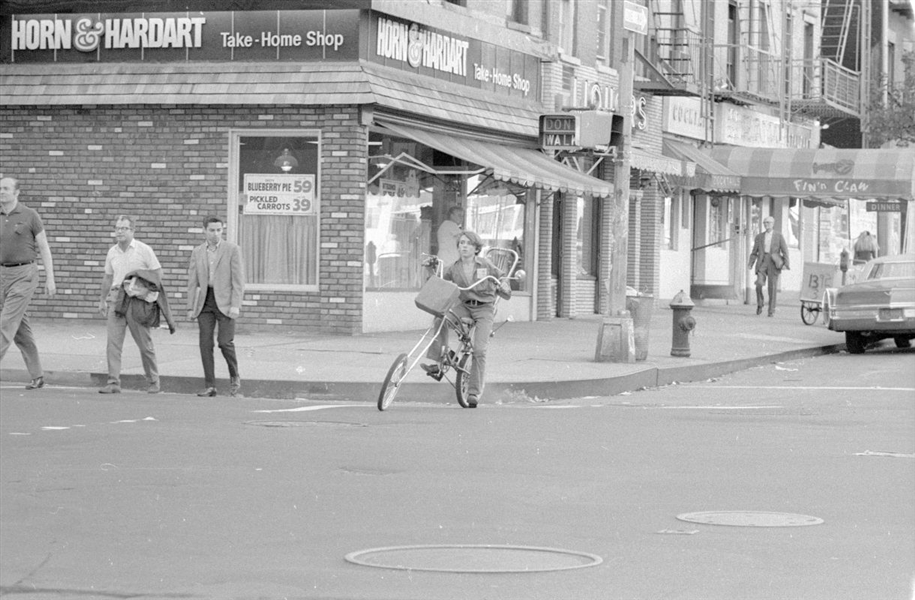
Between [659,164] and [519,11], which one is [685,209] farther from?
[519,11]

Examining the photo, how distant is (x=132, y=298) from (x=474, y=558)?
9193 millimetres

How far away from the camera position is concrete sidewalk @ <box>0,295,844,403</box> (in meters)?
15.8

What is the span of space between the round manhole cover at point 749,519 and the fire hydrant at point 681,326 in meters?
12.1

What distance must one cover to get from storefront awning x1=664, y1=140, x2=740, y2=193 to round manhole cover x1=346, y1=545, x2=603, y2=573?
26.0 metres

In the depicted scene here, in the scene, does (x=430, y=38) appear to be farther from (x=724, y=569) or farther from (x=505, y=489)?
(x=724, y=569)

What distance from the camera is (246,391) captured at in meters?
15.9

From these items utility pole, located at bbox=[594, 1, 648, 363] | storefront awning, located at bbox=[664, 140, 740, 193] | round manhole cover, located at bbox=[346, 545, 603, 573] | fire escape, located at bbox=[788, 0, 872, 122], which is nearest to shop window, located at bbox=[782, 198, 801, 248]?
fire escape, located at bbox=[788, 0, 872, 122]

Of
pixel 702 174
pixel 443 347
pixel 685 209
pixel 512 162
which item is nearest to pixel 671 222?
pixel 685 209

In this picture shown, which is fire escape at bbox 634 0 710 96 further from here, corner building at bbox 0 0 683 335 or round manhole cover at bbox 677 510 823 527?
round manhole cover at bbox 677 510 823 527

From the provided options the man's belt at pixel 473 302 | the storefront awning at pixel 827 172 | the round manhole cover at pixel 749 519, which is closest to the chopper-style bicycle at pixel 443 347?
the man's belt at pixel 473 302

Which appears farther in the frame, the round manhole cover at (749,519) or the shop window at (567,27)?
the shop window at (567,27)

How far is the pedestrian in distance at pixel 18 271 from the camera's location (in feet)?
49.8

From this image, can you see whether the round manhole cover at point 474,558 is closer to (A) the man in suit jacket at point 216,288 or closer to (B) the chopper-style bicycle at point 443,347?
(B) the chopper-style bicycle at point 443,347

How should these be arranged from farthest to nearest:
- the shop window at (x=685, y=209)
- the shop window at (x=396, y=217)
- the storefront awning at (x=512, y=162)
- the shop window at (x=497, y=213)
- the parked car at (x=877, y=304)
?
the shop window at (x=685, y=209) < the shop window at (x=497, y=213) < the parked car at (x=877, y=304) < the shop window at (x=396, y=217) < the storefront awning at (x=512, y=162)
